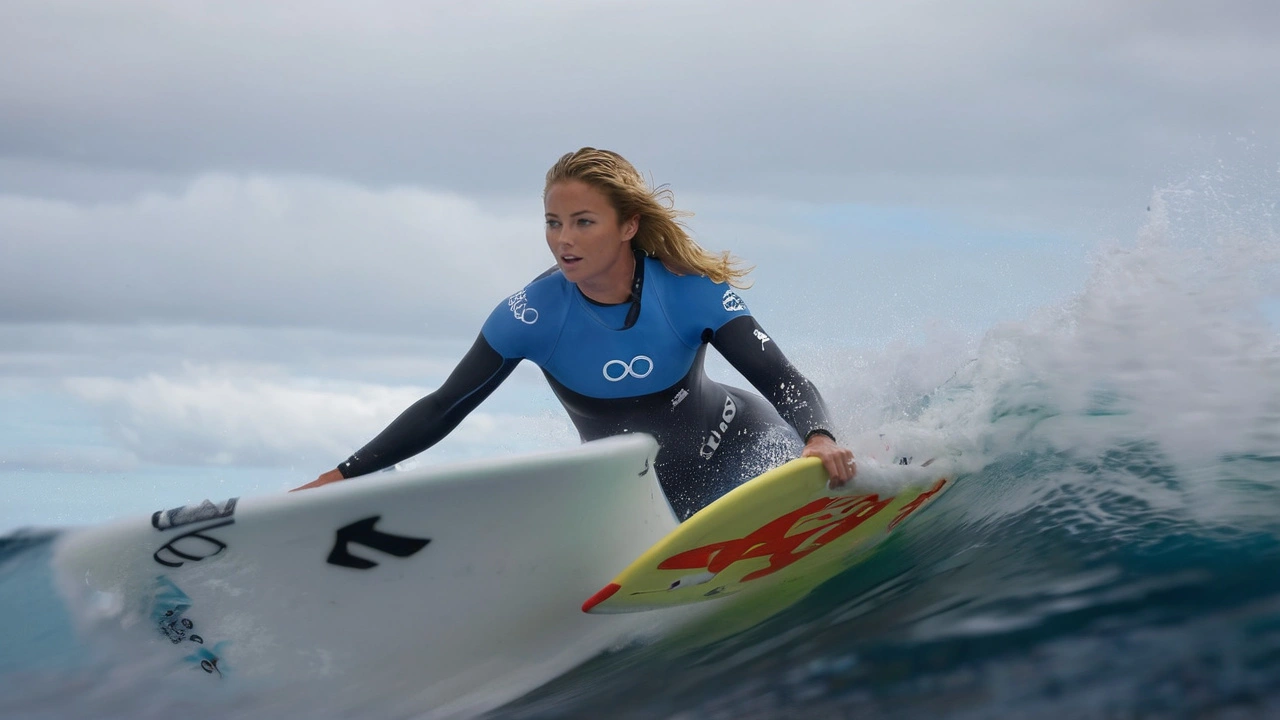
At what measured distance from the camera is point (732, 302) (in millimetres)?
4238

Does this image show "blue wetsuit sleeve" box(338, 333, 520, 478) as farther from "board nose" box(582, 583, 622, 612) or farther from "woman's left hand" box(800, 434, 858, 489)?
"woman's left hand" box(800, 434, 858, 489)

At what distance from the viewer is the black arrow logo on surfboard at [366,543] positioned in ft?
10.4

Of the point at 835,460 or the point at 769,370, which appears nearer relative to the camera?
the point at 835,460

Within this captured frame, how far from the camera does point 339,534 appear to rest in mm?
3174

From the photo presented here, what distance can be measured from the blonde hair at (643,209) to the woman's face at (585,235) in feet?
0.14

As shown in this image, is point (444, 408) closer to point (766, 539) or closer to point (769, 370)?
point (769, 370)

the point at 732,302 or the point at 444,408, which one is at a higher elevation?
the point at 732,302

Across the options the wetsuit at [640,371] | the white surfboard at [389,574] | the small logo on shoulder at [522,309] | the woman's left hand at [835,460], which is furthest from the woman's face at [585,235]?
the woman's left hand at [835,460]

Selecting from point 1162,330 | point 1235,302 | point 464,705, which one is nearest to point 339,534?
point 464,705

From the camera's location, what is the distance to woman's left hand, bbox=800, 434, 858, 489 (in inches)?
138

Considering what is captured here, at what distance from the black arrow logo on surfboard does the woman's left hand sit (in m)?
1.29

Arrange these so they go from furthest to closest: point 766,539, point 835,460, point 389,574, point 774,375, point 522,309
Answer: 1. point 522,309
2. point 774,375
3. point 766,539
4. point 835,460
5. point 389,574

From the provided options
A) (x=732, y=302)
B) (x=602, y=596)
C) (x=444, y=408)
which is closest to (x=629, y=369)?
(x=732, y=302)

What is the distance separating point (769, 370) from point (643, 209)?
2.70 feet
